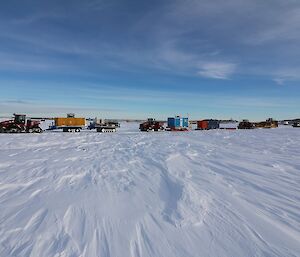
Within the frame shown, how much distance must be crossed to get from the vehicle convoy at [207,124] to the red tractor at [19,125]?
27.5 meters

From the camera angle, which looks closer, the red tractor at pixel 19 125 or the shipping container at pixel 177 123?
the red tractor at pixel 19 125

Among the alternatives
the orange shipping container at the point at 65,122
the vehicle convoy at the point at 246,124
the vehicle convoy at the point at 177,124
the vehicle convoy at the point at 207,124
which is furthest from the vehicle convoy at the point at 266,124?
the orange shipping container at the point at 65,122

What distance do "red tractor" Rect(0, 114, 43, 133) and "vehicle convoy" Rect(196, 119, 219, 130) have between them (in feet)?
90.4

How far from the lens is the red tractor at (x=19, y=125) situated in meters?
29.9

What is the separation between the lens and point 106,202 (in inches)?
202

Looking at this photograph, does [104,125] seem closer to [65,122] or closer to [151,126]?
[65,122]

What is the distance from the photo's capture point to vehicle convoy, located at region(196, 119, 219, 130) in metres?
48.0

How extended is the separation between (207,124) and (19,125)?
102ft

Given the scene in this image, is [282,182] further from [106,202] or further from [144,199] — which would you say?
[106,202]

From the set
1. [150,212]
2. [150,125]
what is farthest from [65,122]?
[150,212]

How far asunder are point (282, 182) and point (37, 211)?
5.53 m

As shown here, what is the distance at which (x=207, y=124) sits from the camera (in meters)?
49.0

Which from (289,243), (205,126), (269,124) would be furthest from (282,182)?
(269,124)

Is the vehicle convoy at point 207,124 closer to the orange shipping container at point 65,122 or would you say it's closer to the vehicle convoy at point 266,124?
the vehicle convoy at point 266,124
